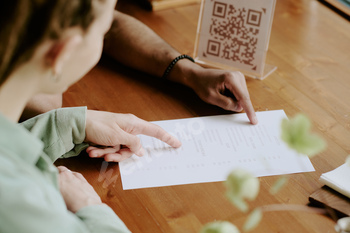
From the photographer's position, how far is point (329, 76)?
1.27 m

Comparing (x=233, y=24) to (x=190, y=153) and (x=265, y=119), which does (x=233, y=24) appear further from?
(x=190, y=153)

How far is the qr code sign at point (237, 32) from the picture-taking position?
121 centimetres

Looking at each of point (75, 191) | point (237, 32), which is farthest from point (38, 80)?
Answer: point (237, 32)

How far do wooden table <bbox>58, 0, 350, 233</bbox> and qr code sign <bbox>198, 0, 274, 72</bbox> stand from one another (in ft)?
0.24

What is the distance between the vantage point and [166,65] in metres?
1.27

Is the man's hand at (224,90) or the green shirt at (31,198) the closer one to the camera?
the green shirt at (31,198)

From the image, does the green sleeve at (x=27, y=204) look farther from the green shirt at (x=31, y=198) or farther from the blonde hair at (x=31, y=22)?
the blonde hair at (x=31, y=22)

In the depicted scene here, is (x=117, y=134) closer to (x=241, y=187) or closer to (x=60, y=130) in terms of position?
(x=60, y=130)

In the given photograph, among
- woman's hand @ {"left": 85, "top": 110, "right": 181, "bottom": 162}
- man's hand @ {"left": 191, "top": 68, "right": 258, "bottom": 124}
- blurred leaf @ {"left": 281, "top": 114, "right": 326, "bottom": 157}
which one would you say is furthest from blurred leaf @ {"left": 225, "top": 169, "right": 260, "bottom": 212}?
man's hand @ {"left": 191, "top": 68, "right": 258, "bottom": 124}

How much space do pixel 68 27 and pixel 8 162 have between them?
208 mm

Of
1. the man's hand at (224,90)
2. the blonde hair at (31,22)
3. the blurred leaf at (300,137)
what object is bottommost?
the man's hand at (224,90)

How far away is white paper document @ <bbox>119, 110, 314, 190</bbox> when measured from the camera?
95 cm

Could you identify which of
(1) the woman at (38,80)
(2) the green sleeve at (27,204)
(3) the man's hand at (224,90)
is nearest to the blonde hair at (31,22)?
(1) the woman at (38,80)

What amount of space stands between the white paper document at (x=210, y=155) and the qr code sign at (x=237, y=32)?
221mm
